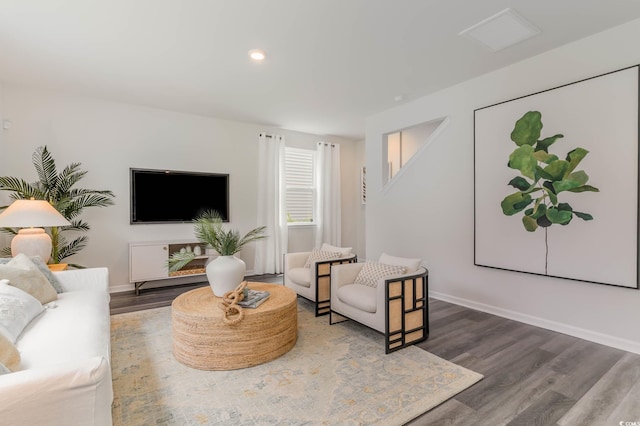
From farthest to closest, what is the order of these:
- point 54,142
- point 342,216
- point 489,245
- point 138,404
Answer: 1. point 342,216
2. point 54,142
3. point 489,245
4. point 138,404

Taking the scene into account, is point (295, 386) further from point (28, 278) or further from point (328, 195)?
point (328, 195)

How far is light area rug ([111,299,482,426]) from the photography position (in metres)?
1.81

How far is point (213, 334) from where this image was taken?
2.32 metres

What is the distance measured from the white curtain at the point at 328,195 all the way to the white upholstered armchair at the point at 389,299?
3122mm

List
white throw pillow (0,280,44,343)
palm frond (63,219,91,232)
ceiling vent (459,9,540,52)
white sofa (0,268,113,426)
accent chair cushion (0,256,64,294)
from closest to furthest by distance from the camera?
1. white sofa (0,268,113,426)
2. white throw pillow (0,280,44,343)
3. ceiling vent (459,9,540,52)
4. accent chair cushion (0,256,64,294)
5. palm frond (63,219,91,232)

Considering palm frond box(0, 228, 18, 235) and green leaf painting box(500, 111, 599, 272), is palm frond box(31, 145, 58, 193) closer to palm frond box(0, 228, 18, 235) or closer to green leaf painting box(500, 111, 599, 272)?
palm frond box(0, 228, 18, 235)

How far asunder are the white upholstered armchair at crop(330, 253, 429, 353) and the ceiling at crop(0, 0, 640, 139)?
6.76 ft

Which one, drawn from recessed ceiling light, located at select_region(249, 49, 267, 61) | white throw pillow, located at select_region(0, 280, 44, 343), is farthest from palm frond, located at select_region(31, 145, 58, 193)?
recessed ceiling light, located at select_region(249, 49, 267, 61)

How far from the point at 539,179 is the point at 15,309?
4194 mm

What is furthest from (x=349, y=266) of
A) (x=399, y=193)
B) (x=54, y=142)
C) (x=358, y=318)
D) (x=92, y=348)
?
(x=54, y=142)

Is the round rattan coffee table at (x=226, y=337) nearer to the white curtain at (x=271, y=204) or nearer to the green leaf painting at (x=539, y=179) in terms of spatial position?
the green leaf painting at (x=539, y=179)

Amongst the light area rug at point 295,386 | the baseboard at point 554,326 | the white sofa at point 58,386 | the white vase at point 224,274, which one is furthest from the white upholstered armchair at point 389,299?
the white sofa at point 58,386

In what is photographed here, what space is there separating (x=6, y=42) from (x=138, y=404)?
3.36m

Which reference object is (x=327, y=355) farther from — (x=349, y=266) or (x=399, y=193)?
(x=399, y=193)
